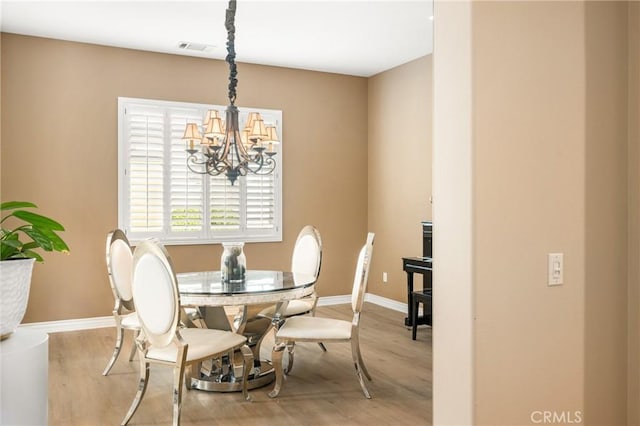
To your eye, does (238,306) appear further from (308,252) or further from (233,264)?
(308,252)

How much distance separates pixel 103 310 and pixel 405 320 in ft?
10.4

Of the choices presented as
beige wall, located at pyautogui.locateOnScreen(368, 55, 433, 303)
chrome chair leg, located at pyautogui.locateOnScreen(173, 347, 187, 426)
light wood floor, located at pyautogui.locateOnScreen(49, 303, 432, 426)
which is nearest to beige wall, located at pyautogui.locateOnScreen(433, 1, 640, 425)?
light wood floor, located at pyautogui.locateOnScreen(49, 303, 432, 426)

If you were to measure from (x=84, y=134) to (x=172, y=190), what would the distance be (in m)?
1.04

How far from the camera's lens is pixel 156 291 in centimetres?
299

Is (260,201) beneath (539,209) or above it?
above

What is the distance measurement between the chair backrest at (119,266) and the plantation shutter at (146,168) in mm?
1438

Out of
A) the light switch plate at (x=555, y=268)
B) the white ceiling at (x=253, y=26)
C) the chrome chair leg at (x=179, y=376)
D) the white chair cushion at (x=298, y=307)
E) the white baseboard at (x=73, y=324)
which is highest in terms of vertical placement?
the white ceiling at (x=253, y=26)

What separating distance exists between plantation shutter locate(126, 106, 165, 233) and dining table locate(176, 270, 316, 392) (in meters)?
1.83

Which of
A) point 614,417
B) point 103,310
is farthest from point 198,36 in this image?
point 614,417

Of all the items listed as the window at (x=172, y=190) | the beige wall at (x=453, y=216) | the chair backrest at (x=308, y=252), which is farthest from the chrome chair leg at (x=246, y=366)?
the window at (x=172, y=190)

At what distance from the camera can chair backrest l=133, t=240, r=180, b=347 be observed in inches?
117

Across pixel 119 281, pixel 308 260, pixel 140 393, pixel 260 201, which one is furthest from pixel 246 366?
pixel 260 201

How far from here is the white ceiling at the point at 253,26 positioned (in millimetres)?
4449

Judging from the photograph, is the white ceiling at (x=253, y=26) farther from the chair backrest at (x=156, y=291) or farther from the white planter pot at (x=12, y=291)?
the white planter pot at (x=12, y=291)
